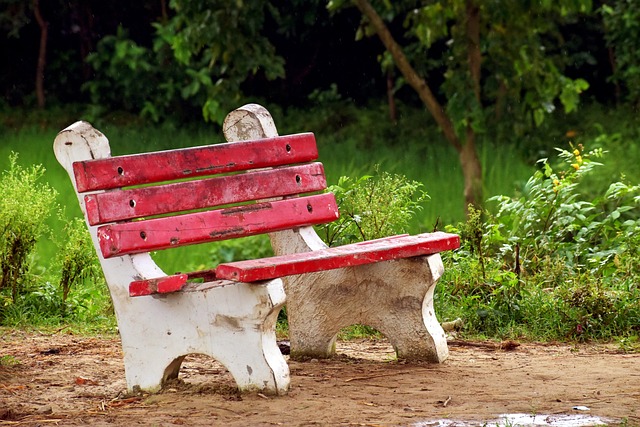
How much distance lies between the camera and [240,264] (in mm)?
3998

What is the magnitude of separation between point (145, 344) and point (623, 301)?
8.13 ft

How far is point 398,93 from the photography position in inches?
559

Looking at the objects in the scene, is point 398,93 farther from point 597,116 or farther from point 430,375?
point 430,375

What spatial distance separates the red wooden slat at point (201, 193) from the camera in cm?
424

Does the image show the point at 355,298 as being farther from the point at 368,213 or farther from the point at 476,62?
the point at 476,62

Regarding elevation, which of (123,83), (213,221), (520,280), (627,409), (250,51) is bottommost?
(627,409)

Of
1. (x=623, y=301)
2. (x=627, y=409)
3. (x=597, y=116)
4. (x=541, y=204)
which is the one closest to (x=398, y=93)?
(x=597, y=116)

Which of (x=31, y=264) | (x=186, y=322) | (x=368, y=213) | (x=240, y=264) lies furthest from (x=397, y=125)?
(x=240, y=264)

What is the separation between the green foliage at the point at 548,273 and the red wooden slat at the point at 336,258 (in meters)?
1.16

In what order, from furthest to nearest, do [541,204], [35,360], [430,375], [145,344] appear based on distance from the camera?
[541,204]
[35,360]
[430,375]
[145,344]

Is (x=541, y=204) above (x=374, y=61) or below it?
below

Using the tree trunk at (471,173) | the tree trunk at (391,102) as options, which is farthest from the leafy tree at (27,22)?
the tree trunk at (471,173)

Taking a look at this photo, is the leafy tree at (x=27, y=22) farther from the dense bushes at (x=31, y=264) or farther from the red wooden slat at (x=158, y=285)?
the red wooden slat at (x=158, y=285)

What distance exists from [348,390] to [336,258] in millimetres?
504
